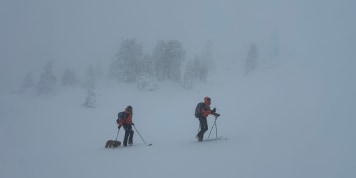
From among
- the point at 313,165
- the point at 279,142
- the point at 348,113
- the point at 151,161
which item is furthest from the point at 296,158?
the point at 348,113

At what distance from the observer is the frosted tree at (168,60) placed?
56500 mm

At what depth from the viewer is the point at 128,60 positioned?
57.6 meters

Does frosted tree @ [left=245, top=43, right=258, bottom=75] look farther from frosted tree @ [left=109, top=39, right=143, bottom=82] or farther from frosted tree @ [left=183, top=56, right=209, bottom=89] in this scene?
frosted tree @ [left=109, top=39, right=143, bottom=82]

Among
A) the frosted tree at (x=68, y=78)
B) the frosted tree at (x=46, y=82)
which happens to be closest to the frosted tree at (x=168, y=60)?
the frosted tree at (x=46, y=82)

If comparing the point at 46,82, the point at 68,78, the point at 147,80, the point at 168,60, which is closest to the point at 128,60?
the point at 168,60

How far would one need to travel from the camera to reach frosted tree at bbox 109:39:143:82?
5662 cm

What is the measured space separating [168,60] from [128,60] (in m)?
8.47

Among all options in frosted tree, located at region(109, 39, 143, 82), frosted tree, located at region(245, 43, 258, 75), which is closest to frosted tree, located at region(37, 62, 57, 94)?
frosted tree, located at region(109, 39, 143, 82)

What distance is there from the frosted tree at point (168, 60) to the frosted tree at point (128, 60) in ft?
13.6

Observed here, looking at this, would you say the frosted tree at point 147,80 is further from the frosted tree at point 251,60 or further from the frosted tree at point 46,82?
the frosted tree at point 251,60

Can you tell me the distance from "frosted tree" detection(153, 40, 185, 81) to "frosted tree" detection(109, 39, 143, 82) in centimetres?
415

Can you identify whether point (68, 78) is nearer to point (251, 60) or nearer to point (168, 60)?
point (168, 60)

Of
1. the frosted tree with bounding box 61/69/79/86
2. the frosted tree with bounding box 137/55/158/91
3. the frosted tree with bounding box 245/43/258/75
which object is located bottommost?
the frosted tree with bounding box 137/55/158/91

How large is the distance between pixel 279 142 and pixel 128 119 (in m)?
6.43
